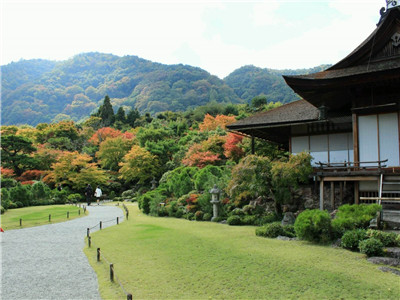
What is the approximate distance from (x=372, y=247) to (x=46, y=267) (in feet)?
28.2

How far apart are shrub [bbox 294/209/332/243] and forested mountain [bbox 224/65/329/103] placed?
7584 centimetres

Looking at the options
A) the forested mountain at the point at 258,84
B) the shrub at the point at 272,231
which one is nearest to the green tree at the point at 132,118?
the forested mountain at the point at 258,84

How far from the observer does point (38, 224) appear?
56.3 ft

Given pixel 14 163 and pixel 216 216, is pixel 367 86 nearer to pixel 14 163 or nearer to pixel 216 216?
pixel 216 216

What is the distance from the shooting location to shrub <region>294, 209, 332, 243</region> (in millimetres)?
9336

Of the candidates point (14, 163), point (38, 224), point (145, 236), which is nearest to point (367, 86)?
point (145, 236)

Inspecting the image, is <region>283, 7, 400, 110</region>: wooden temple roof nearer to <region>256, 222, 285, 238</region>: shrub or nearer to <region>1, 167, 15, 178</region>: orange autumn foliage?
<region>256, 222, 285, 238</region>: shrub

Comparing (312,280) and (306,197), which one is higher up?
(306,197)

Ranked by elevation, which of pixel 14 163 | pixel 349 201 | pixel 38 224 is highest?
pixel 14 163

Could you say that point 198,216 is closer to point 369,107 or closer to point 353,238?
point 353,238

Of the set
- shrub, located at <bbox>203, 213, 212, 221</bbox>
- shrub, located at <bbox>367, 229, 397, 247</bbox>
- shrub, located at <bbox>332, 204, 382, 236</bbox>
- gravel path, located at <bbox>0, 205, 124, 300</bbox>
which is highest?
shrub, located at <bbox>332, 204, 382, 236</bbox>

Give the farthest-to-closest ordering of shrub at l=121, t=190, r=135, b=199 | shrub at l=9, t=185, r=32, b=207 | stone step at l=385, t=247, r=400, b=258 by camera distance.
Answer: shrub at l=121, t=190, r=135, b=199 < shrub at l=9, t=185, r=32, b=207 < stone step at l=385, t=247, r=400, b=258

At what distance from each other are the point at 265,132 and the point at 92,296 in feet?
46.6

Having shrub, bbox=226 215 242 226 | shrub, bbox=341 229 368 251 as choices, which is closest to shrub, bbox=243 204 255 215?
shrub, bbox=226 215 242 226
